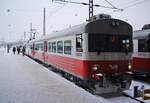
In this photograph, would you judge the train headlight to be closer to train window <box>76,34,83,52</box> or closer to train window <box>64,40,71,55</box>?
train window <box>76,34,83,52</box>

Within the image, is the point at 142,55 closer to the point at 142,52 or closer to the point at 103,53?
the point at 142,52

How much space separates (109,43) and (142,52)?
11.9 feet

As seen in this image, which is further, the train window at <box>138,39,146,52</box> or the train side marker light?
the train window at <box>138,39,146,52</box>

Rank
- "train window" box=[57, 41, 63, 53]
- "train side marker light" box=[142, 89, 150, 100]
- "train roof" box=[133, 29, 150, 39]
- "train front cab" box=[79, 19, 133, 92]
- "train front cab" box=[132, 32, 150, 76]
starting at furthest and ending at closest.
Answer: "train window" box=[57, 41, 63, 53] < "train roof" box=[133, 29, 150, 39] < "train front cab" box=[132, 32, 150, 76] < "train front cab" box=[79, 19, 133, 92] < "train side marker light" box=[142, 89, 150, 100]

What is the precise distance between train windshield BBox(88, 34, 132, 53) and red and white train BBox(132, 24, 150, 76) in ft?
7.92

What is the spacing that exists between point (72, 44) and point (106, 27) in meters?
1.75

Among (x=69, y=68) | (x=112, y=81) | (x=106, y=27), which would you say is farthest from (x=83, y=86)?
(x=106, y=27)

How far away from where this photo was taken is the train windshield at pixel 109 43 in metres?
6.83

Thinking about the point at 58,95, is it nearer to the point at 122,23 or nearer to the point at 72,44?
the point at 72,44

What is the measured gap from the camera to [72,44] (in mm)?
7934

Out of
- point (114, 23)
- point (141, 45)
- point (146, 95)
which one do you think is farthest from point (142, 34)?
point (146, 95)

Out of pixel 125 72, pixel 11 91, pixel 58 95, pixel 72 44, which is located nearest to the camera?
pixel 58 95

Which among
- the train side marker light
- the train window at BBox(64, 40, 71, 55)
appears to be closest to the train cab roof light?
the train window at BBox(64, 40, 71, 55)

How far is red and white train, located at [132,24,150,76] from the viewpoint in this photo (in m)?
9.47
